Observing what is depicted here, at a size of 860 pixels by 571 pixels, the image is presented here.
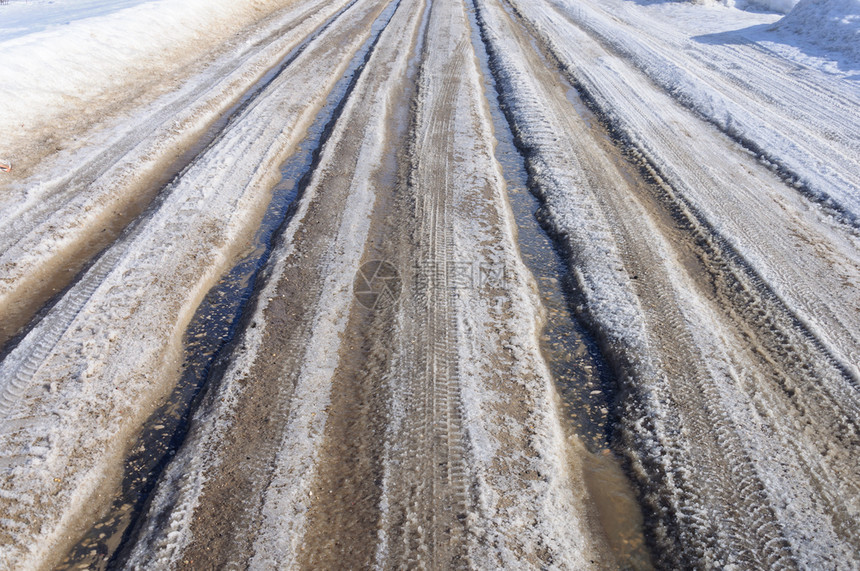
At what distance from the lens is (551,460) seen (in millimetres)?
4801

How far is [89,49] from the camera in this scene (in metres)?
13.2

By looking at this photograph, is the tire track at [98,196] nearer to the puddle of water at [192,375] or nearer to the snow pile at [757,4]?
the puddle of water at [192,375]

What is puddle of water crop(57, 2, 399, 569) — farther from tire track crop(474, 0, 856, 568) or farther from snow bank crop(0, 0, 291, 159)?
snow bank crop(0, 0, 291, 159)

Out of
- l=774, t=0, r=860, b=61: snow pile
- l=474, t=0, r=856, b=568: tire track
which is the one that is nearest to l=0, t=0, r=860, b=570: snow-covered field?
l=474, t=0, r=856, b=568: tire track

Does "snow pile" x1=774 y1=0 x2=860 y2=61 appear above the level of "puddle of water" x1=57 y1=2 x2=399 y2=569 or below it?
above

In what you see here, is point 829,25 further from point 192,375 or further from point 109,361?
point 109,361

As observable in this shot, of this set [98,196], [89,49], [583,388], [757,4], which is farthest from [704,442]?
[757,4]

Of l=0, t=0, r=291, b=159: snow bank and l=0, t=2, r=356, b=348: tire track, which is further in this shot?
l=0, t=0, r=291, b=159: snow bank

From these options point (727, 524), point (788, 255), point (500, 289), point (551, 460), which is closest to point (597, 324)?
point (500, 289)

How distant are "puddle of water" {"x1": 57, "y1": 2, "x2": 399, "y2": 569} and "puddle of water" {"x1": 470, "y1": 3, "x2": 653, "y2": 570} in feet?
12.1

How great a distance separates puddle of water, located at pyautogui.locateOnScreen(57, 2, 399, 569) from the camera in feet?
13.6

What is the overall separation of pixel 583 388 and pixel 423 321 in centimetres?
193

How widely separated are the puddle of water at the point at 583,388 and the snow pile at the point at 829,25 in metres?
13.8

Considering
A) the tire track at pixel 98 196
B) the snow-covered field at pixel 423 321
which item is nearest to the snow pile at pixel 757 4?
the snow-covered field at pixel 423 321
